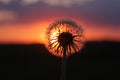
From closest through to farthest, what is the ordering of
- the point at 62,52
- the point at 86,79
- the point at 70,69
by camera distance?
the point at 62,52 → the point at 86,79 → the point at 70,69

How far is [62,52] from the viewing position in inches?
1051

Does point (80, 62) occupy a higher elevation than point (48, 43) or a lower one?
higher

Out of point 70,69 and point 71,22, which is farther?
point 70,69

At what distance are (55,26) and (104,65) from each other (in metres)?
59.2

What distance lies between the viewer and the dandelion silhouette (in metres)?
26.8

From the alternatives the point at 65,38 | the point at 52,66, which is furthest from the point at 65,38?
the point at 52,66

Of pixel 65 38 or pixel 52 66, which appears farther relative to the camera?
pixel 52 66

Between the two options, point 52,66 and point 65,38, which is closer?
point 65,38

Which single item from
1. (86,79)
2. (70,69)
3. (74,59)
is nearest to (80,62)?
(74,59)

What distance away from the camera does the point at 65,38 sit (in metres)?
26.8

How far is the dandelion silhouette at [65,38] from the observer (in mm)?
26781

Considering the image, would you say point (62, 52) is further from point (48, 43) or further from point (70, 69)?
point (70, 69)

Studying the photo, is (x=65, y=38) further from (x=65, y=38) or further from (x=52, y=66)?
(x=52, y=66)

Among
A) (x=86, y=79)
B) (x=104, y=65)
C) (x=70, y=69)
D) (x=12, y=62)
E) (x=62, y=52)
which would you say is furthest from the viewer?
(x=12, y=62)
